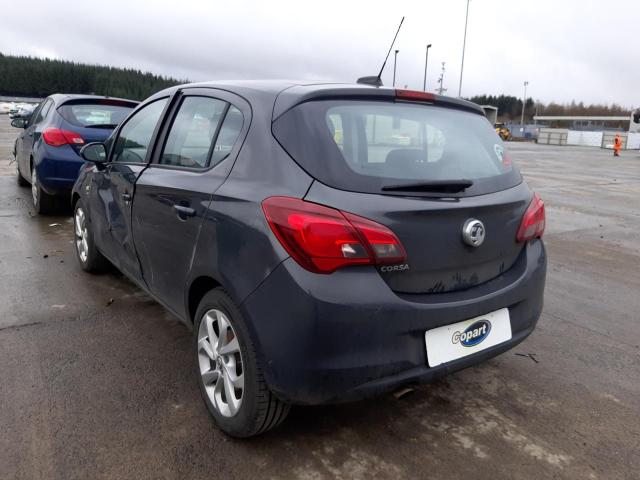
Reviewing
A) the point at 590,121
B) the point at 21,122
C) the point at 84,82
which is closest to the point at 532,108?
the point at 590,121

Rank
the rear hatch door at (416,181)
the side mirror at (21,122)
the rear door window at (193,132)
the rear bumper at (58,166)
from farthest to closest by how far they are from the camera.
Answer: the side mirror at (21,122) < the rear bumper at (58,166) < the rear door window at (193,132) < the rear hatch door at (416,181)

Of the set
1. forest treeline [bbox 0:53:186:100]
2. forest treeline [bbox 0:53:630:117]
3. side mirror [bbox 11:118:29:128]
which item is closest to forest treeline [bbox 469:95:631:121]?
forest treeline [bbox 0:53:630:117]

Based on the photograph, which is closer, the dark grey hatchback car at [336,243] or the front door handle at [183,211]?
the dark grey hatchback car at [336,243]

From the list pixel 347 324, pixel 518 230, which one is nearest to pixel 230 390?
pixel 347 324

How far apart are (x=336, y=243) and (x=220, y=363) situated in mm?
908

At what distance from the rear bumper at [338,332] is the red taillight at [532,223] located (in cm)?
67

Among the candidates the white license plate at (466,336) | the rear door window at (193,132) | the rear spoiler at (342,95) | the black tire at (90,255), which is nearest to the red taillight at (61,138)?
the black tire at (90,255)

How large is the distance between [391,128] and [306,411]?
4.84 feet

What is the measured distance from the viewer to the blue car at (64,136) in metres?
6.64

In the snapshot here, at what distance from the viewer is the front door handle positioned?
2.65 metres

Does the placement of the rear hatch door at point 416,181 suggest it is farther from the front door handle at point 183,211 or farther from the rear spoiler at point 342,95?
the front door handle at point 183,211

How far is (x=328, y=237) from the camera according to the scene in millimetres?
2061

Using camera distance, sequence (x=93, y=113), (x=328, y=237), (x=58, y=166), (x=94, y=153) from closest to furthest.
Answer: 1. (x=328, y=237)
2. (x=94, y=153)
3. (x=58, y=166)
4. (x=93, y=113)

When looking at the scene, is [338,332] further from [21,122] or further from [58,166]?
[21,122]
